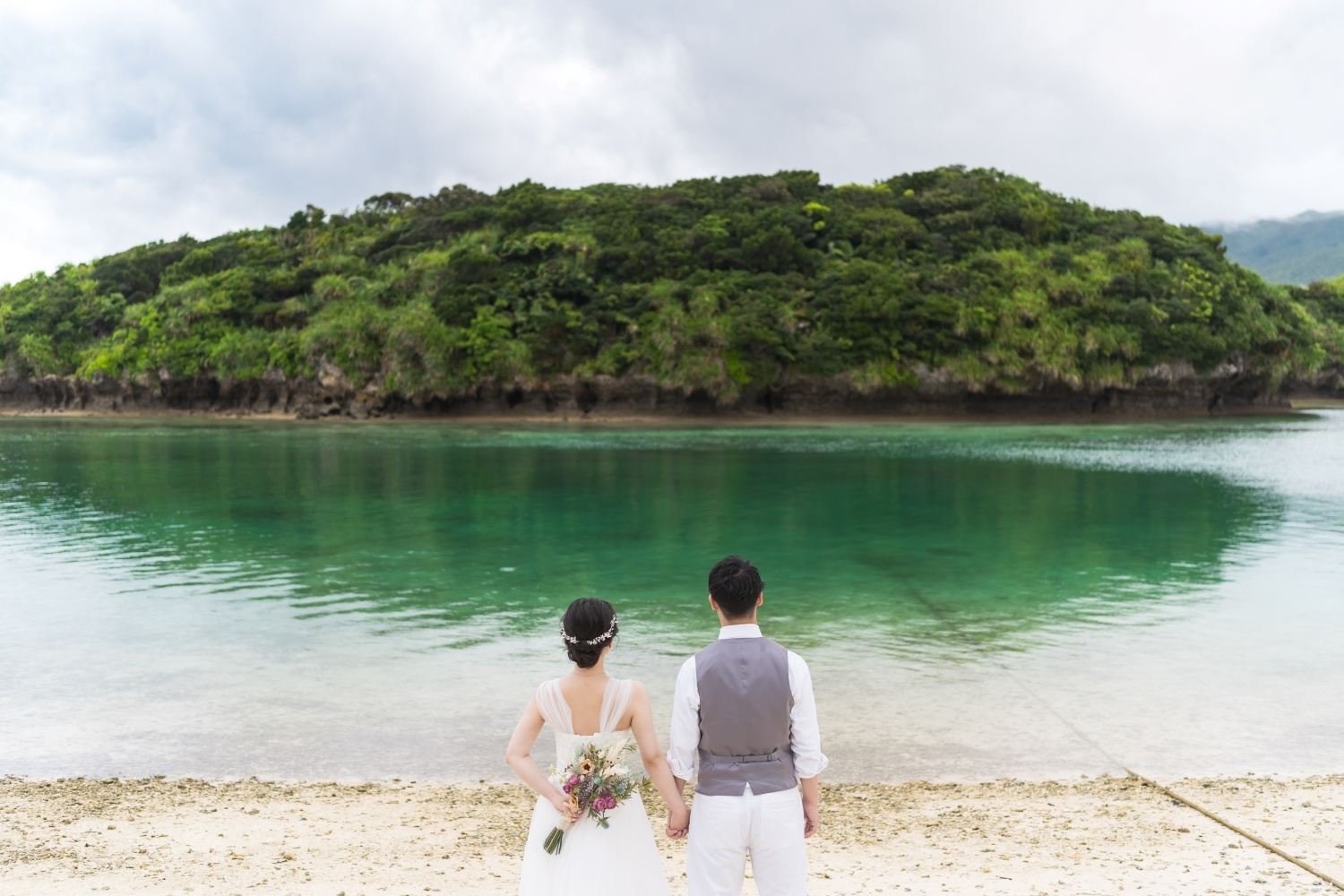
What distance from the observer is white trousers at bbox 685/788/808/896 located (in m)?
3.05

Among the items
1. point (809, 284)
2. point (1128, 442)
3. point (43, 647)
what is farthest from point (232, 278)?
point (43, 647)

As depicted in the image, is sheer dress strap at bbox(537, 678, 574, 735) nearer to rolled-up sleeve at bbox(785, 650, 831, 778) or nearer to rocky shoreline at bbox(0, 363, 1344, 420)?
rolled-up sleeve at bbox(785, 650, 831, 778)

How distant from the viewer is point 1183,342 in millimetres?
59375

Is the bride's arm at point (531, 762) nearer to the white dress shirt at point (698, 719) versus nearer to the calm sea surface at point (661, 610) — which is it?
the white dress shirt at point (698, 719)

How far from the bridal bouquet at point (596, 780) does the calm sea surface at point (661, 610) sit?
146 inches

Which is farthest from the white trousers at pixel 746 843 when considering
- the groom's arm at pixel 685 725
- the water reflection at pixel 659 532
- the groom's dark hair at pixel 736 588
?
the water reflection at pixel 659 532

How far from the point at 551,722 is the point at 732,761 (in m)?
0.59

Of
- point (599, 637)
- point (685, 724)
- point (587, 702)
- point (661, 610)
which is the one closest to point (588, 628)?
point (599, 637)

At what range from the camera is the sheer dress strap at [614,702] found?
10.3 ft

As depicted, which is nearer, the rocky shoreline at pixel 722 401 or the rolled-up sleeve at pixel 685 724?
the rolled-up sleeve at pixel 685 724

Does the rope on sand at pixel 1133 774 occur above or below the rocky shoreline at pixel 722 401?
below

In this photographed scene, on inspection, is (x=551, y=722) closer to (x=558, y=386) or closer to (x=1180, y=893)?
(x=1180, y=893)

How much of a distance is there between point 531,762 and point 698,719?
572 millimetres

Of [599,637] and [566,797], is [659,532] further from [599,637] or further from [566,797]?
[599,637]
